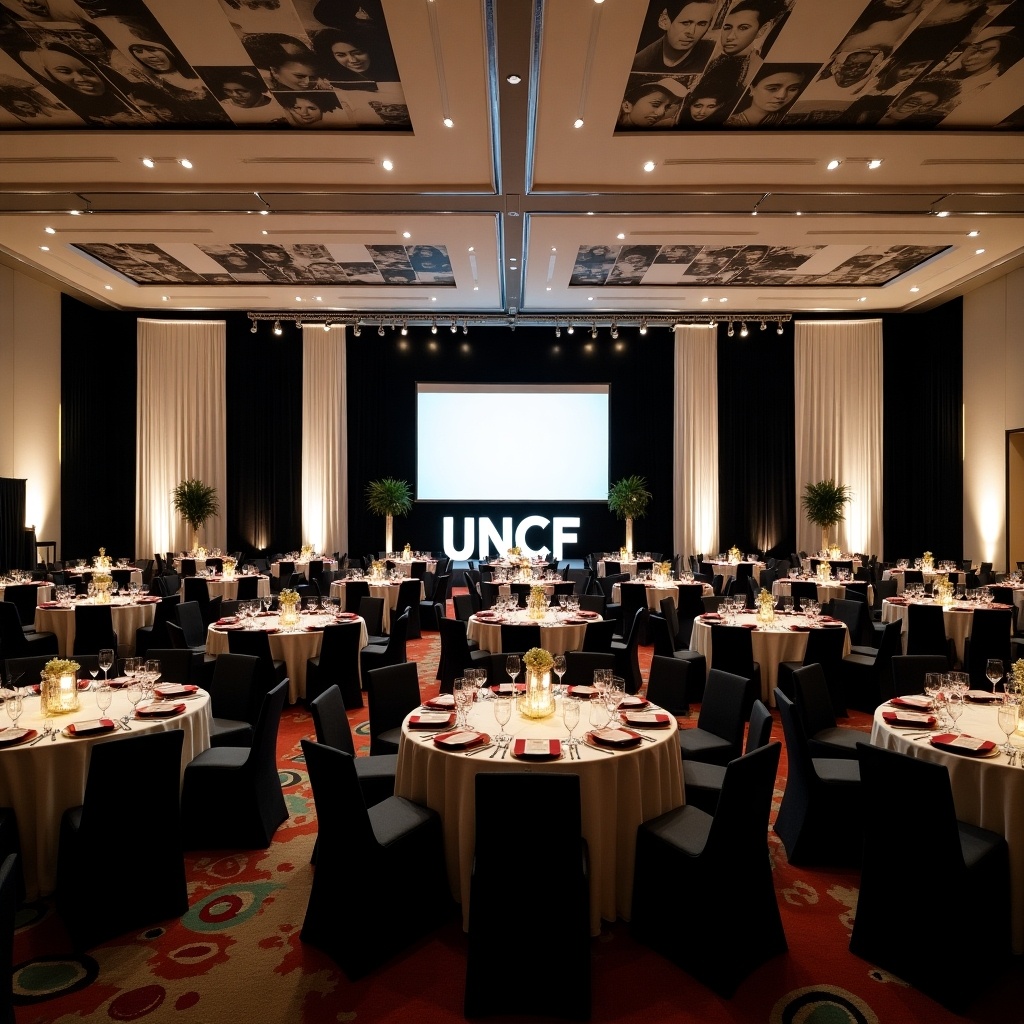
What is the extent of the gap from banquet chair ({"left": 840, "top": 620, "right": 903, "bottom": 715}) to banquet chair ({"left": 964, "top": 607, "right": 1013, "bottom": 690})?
2.45 ft

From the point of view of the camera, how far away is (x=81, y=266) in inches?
466

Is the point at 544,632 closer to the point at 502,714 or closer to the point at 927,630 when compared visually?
the point at 502,714

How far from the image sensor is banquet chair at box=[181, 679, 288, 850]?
3.76m

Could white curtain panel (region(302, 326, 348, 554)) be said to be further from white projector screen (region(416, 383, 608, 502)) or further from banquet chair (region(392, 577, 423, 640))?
banquet chair (region(392, 577, 423, 640))

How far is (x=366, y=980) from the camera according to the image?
280 cm

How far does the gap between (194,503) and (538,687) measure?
12473mm

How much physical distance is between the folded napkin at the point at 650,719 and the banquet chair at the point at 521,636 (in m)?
2.65

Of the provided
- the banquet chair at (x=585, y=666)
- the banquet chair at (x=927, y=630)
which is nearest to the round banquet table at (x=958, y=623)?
the banquet chair at (x=927, y=630)

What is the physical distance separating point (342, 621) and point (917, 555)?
12535mm

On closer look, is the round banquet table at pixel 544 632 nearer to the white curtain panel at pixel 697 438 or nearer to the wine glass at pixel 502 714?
the wine glass at pixel 502 714

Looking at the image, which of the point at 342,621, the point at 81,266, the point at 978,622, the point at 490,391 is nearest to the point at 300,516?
the point at 490,391

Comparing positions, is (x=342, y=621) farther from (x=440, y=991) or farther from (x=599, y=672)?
(x=440, y=991)

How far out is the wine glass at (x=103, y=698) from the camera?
12.4ft

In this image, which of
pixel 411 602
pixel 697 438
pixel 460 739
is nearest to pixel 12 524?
pixel 411 602
